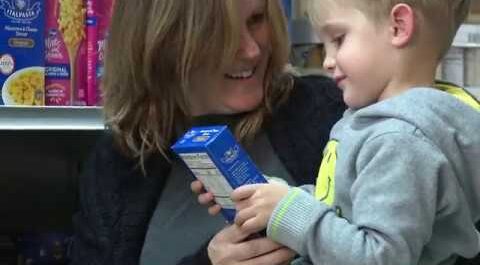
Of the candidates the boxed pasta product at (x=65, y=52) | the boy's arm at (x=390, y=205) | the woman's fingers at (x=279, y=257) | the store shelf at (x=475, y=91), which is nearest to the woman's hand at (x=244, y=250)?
the woman's fingers at (x=279, y=257)

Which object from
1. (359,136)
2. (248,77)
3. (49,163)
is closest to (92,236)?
(248,77)

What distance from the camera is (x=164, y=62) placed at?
4.57 ft

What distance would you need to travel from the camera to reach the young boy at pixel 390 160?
861 millimetres

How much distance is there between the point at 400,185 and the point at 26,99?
2.52 ft

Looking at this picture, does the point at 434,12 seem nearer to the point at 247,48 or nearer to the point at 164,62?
the point at 247,48

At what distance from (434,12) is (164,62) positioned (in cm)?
60

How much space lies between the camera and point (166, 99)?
1.42 metres

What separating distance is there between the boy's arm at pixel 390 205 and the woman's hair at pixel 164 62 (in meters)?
0.47

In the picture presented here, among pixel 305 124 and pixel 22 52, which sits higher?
pixel 22 52

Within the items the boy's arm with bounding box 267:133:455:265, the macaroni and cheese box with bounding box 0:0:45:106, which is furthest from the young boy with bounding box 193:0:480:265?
the macaroni and cheese box with bounding box 0:0:45:106

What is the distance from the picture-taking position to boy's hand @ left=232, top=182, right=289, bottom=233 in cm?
96

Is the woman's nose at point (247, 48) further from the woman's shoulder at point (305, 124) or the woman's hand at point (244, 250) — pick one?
the woman's hand at point (244, 250)

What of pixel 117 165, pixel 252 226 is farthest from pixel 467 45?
pixel 252 226

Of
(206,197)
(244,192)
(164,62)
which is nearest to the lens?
(244,192)
